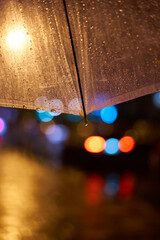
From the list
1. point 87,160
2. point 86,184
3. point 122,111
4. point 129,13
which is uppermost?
point 122,111

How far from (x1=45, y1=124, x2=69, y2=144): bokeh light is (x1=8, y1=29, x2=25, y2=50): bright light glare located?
9250 mm

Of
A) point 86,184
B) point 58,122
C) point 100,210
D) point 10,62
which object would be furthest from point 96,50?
point 58,122

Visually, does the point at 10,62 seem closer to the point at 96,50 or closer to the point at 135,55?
the point at 96,50

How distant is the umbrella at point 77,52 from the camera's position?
2.39m

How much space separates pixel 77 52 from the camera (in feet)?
8.16

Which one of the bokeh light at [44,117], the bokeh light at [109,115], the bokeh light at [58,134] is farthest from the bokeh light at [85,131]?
the bokeh light at [44,117]

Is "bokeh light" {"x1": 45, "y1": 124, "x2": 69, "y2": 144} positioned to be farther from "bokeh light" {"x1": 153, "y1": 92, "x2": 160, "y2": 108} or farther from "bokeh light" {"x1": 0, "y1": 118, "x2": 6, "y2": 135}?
"bokeh light" {"x1": 153, "y1": 92, "x2": 160, "y2": 108}

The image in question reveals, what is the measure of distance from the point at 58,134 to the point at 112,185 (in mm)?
7081

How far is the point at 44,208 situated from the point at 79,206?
0.53m

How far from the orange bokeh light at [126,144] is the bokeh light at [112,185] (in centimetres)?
231

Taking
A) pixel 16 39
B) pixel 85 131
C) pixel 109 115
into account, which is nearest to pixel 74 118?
pixel 109 115

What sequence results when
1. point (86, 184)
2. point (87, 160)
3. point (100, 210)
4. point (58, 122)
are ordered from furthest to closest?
1. point (58, 122)
2. point (87, 160)
3. point (86, 184)
4. point (100, 210)

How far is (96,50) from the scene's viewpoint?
2527mm

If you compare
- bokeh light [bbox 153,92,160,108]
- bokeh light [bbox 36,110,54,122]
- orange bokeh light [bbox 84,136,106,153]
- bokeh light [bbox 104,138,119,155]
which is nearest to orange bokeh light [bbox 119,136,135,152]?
bokeh light [bbox 104,138,119,155]
